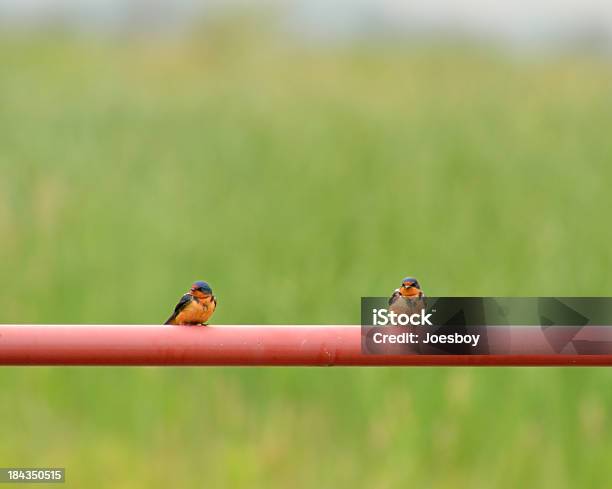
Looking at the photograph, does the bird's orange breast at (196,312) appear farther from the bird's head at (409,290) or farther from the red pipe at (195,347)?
the bird's head at (409,290)

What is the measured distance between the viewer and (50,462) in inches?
158

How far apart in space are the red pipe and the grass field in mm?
2218

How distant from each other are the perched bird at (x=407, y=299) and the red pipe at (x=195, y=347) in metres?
0.28

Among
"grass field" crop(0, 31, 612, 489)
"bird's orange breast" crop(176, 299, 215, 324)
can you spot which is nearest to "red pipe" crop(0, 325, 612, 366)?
"bird's orange breast" crop(176, 299, 215, 324)

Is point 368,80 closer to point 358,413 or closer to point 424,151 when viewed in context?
point 424,151

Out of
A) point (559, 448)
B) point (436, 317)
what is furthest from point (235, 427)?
point (436, 317)

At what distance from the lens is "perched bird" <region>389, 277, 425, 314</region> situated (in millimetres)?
2109

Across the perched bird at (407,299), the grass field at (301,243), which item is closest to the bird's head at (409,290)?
the perched bird at (407,299)

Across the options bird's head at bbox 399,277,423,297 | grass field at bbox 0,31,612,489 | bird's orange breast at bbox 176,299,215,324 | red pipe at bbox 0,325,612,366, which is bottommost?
red pipe at bbox 0,325,612,366

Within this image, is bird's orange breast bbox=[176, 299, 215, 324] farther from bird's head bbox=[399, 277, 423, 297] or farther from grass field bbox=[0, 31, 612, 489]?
grass field bbox=[0, 31, 612, 489]

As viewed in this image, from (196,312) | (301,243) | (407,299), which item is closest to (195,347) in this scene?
(196,312)

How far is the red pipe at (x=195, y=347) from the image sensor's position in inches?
69.5

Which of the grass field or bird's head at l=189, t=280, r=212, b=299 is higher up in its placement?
the grass field

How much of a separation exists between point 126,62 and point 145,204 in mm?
3788
